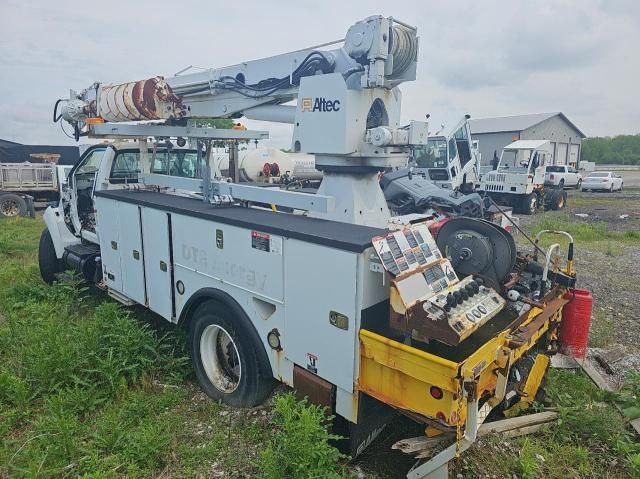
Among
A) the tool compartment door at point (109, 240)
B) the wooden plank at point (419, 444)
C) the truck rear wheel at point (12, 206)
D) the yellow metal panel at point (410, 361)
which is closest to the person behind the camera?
the yellow metal panel at point (410, 361)

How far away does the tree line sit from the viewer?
71.3 meters

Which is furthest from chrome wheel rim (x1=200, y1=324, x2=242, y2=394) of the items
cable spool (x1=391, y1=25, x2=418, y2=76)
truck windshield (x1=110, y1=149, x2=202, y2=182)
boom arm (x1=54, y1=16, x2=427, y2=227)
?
cable spool (x1=391, y1=25, x2=418, y2=76)

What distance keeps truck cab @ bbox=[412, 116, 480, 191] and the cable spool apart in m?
10.1

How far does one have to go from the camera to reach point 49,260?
681cm

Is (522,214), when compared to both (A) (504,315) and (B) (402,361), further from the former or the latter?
(B) (402,361)

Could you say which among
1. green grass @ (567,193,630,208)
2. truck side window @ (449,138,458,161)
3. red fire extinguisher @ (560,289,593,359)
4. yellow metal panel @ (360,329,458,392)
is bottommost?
green grass @ (567,193,630,208)

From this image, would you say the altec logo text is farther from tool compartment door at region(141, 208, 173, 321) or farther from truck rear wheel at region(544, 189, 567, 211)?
truck rear wheel at region(544, 189, 567, 211)

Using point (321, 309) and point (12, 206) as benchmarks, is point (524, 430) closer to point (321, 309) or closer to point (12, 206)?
point (321, 309)

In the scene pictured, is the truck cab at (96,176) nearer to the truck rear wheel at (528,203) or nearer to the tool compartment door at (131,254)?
the tool compartment door at (131,254)

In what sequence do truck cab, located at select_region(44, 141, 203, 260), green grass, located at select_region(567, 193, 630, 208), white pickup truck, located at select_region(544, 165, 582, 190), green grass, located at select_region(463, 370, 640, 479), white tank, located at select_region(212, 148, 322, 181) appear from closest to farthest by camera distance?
green grass, located at select_region(463, 370, 640, 479) → truck cab, located at select_region(44, 141, 203, 260) → white tank, located at select_region(212, 148, 322, 181) → green grass, located at select_region(567, 193, 630, 208) → white pickup truck, located at select_region(544, 165, 582, 190)

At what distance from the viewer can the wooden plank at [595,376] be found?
157 inches

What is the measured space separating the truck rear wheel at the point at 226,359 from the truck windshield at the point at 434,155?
11.3m

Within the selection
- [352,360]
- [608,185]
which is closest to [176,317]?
[352,360]

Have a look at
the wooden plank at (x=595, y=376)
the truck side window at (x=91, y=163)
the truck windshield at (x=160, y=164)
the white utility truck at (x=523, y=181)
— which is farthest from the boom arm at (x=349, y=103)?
the white utility truck at (x=523, y=181)
